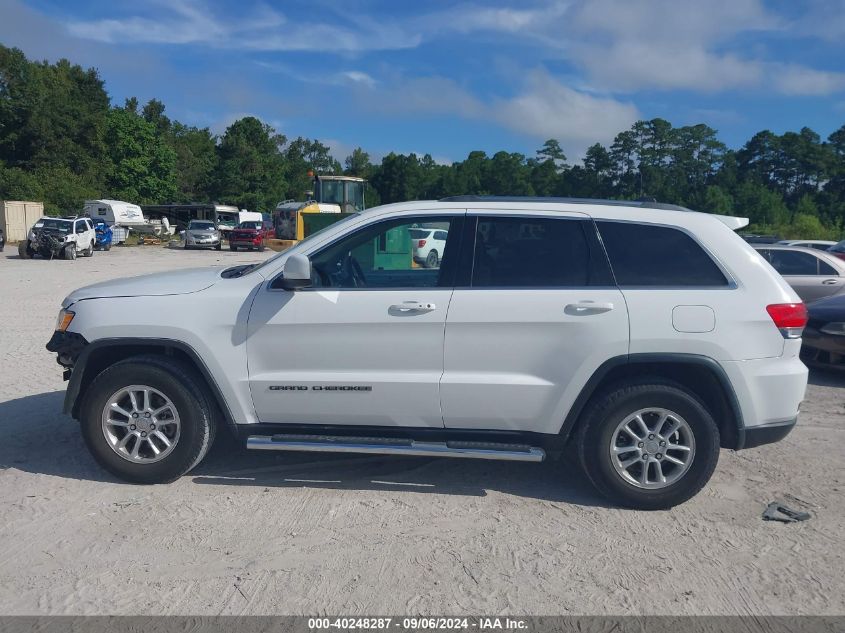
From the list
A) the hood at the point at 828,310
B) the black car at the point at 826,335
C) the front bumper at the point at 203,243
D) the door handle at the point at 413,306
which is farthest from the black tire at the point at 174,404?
the front bumper at the point at 203,243

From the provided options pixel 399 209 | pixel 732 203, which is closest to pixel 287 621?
pixel 399 209

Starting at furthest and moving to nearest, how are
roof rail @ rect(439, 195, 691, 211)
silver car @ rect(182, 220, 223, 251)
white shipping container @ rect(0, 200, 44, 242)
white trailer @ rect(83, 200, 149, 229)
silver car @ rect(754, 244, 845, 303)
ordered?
white trailer @ rect(83, 200, 149, 229) < white shipping container @ rect(0, 200, 44, 242) < silver car @ rect(182, 220, 223, 251) < silver car @ rect(754, 244, 845, 303) < roof rail @ rect(439, 195, 691, 211)

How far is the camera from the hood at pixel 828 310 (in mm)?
8180

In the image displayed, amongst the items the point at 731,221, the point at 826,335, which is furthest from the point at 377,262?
the point at 826,335

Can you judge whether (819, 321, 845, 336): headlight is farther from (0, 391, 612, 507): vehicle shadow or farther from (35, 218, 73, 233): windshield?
(35, 218, 73, 233): windshield

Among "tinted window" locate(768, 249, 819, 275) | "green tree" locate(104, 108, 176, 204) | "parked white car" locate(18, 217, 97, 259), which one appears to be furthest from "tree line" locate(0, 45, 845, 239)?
"tinted window" locate(768, 249, 819, 275)

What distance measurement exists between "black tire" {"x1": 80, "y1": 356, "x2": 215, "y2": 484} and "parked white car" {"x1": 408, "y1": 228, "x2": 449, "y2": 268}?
1731mm

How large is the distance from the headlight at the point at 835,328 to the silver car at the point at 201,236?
38587 millimetres

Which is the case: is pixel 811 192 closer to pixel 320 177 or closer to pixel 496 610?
pixel 320 177

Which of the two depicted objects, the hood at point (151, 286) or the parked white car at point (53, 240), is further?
the parked white car at point (53, 240)

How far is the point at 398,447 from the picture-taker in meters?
4.65

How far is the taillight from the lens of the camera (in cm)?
449

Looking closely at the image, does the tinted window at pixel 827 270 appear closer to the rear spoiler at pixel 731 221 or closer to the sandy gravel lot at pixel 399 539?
the sandy gravel lot at pixel 399 539

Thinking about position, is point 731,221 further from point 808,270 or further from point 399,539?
point 808,270
